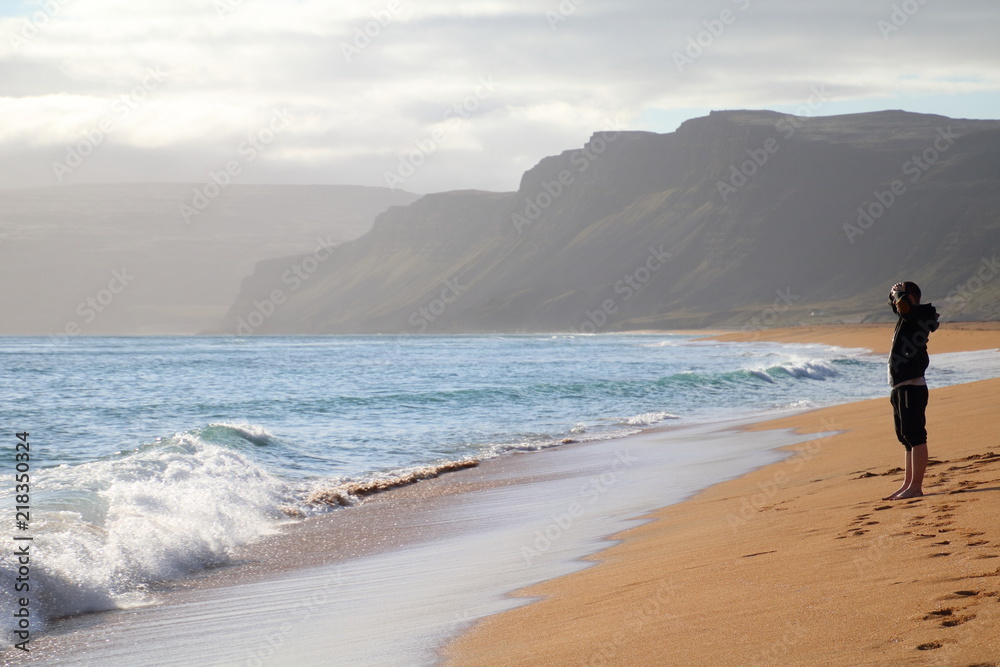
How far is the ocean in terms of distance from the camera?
7.48 metres

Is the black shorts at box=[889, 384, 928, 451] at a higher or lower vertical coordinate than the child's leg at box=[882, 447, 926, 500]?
higher

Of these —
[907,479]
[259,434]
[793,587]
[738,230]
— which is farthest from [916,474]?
[738,230]

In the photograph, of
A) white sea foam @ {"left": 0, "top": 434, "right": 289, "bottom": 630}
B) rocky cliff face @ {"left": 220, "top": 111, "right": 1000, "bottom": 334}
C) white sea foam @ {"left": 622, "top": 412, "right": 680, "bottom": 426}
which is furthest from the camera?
rocky cliff face @ {"left": 220, "top": 111, "right": 1000, "bottom": 334}

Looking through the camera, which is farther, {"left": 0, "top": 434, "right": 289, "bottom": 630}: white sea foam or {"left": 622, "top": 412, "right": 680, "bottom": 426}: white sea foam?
{"left": 622, "top": 412, "right": 680, "bottom": 426}: white sea foam

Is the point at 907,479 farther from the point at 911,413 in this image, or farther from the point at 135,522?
the point at 135,522

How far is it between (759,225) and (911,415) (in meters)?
139

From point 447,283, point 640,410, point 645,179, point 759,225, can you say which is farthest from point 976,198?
point 640,410

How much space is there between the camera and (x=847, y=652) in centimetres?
331

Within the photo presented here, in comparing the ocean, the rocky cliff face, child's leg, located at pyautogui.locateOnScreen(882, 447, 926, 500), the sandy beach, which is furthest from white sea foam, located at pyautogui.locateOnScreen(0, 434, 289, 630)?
the rocky cliff face

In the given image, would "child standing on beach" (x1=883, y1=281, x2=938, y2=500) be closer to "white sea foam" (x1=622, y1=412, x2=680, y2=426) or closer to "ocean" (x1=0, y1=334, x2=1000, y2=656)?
"ocean" (x1=0, y1=334, x2=1000, y2=656)

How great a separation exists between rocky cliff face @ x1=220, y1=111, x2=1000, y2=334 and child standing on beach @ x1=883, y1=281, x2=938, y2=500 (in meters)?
99.6

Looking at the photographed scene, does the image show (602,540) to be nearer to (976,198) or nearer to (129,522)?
(129,522)

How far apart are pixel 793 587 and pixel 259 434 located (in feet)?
41.3

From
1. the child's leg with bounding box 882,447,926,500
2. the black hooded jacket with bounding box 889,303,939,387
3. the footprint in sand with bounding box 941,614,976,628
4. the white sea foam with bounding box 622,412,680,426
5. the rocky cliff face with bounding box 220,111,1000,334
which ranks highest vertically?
the rocky cliff face with bounding box 220,111,1000,334
